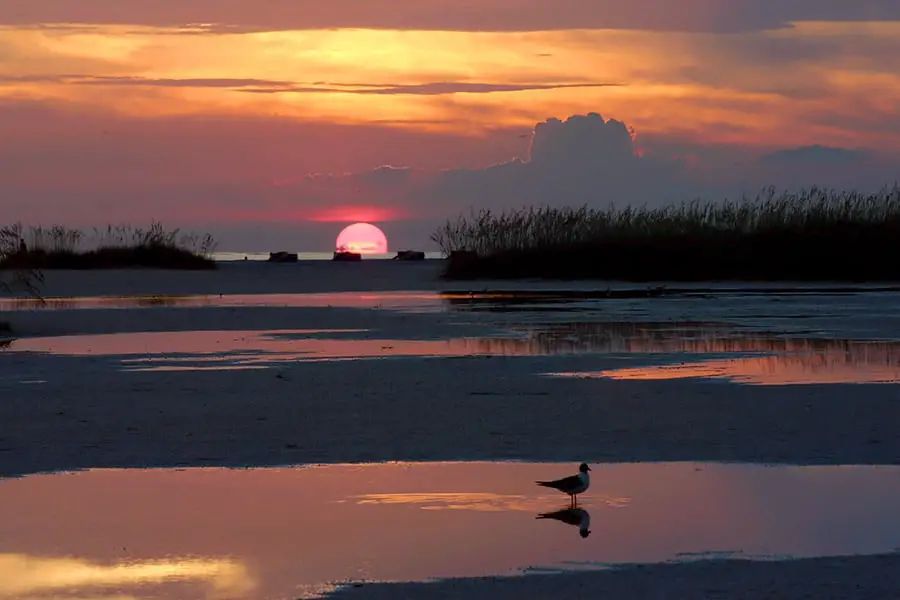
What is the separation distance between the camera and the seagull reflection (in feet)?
25.5

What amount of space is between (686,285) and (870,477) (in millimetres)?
30267

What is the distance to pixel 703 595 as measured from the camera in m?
6.25

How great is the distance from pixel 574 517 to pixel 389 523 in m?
0.99

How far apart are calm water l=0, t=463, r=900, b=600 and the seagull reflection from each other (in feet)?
0.08

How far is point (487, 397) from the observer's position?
44.4 ft

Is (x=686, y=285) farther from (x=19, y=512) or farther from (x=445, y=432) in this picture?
(x=19, y=512)

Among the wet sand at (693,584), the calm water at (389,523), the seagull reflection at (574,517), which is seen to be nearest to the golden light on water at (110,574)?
the calm water at (389,523)

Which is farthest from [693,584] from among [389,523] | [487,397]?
[487,397]

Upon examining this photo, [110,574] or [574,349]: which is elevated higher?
[574,349]

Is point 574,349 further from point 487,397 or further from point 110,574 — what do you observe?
point 110,574

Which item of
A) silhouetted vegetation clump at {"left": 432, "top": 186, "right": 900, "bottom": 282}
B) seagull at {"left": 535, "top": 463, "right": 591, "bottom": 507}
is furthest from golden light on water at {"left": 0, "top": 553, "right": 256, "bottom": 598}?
silhouetted vegetation clump at {"left": 432, "top": 186, "right": 900, "bottom": 282}

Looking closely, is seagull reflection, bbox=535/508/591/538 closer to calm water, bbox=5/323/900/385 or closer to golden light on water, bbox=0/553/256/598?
golden light on water, bbox=0/553/256/598

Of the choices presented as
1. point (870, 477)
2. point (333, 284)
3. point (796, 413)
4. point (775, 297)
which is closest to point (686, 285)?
point (775, 297)

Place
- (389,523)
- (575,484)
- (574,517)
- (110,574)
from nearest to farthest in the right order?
1. (110,574)
2. (389,523)
3. (574,517)
4. (575,484)
